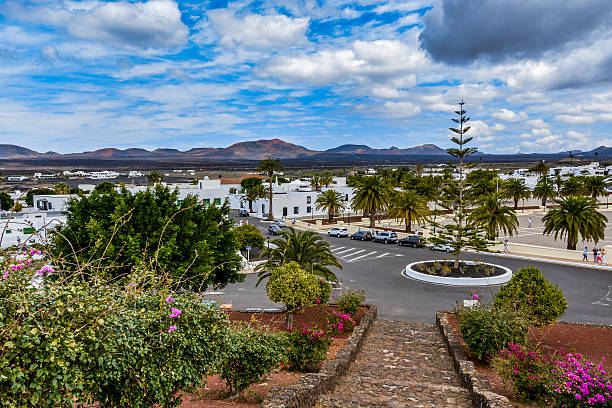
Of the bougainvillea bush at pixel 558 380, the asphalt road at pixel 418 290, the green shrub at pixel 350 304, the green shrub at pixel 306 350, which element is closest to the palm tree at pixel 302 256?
the green shrub at pixel 350 304

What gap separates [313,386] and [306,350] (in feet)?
8.96

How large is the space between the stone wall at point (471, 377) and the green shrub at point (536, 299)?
203 centimetres

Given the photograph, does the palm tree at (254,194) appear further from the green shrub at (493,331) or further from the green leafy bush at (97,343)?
the green leafy bush at (97,343)

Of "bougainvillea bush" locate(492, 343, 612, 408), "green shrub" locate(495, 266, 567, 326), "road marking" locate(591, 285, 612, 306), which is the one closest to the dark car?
"road marking" locate(591, 285, 612, 306)

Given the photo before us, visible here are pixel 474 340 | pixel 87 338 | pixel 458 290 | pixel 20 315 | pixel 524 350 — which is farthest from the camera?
pixel 458 290

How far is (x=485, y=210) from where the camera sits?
35781mm

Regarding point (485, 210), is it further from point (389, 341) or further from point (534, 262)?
point (389, 341)

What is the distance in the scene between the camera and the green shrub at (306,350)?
1124 cm

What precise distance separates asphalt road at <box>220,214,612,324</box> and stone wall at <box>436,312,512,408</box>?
279 centimetres

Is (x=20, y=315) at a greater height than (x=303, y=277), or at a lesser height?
greater

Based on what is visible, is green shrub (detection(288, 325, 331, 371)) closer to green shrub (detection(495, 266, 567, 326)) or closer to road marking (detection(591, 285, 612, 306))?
green shrub (detection(495, 266, 567, 326))

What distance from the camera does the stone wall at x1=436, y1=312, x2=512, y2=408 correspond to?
821 centimetres

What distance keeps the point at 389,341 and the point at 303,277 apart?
151 inches

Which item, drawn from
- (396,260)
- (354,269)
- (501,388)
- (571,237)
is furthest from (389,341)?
(571,237)
